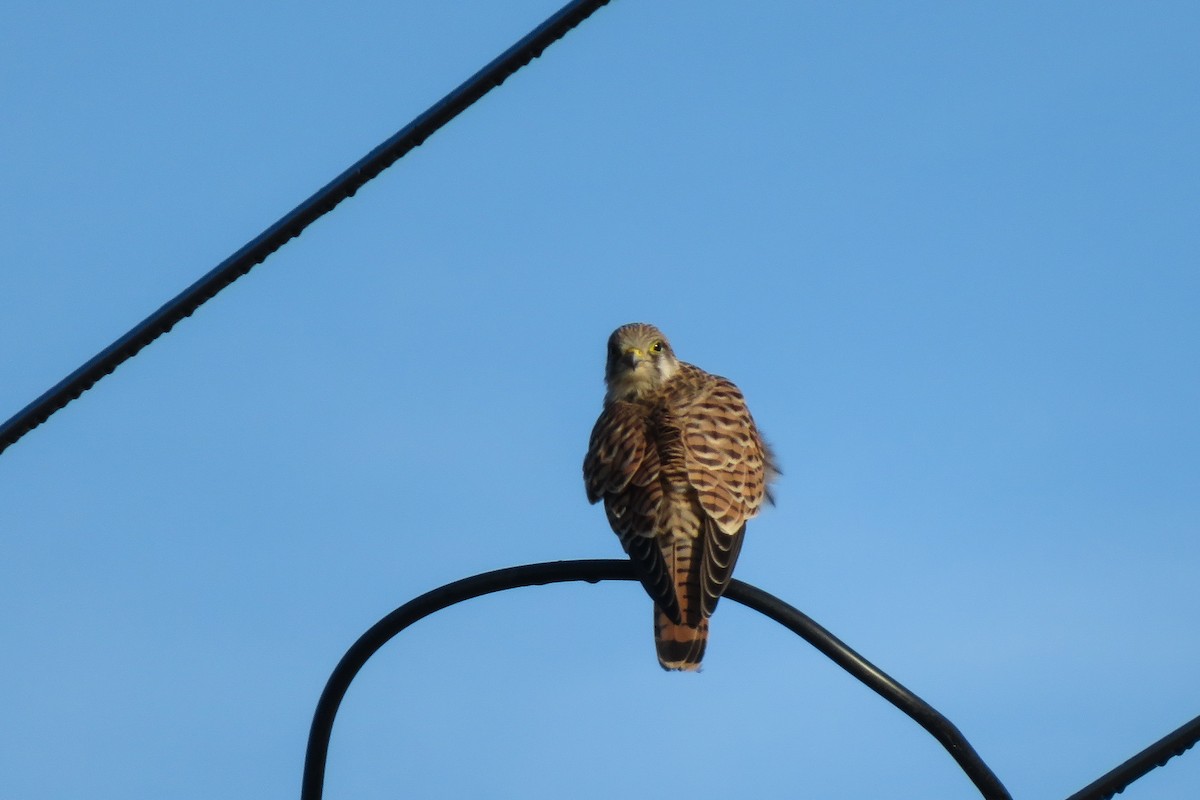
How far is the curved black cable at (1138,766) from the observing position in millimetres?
3869

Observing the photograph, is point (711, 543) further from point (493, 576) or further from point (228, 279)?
point (228, 279)

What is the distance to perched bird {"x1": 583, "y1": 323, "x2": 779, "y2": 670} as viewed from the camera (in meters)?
5.96

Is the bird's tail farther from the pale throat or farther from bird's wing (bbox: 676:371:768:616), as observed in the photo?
the pale throat

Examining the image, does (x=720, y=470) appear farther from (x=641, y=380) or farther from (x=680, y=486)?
(x=641, y=380)

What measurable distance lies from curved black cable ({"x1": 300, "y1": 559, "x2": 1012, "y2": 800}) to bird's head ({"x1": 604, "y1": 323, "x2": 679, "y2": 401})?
306cm

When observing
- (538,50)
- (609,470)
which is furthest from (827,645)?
(609,470)

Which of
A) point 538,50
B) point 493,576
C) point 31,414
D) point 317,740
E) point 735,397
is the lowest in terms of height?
point 317,740

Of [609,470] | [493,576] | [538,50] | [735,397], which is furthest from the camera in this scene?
[735,397]

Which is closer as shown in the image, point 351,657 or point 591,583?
point 351,657

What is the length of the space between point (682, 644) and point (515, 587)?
1.24 meters

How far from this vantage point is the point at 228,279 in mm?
4480

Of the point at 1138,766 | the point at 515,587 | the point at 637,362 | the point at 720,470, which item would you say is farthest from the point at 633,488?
the point at 1138,766

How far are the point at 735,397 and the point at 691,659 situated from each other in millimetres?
2081

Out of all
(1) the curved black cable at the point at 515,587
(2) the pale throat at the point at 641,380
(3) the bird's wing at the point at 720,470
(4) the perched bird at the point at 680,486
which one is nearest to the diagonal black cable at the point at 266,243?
(1) the curved black cable at the point at 515,587
